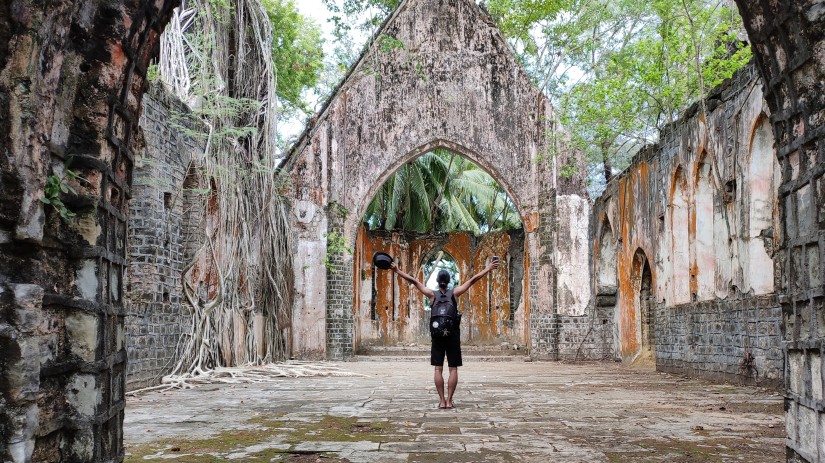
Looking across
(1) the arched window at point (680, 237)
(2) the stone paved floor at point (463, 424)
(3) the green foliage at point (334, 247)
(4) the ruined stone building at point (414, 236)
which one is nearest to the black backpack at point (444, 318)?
(2) the stone paved floor at point (463, 424)

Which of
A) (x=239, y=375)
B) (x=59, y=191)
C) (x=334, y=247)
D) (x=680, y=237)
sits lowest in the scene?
(x=239, y=375)

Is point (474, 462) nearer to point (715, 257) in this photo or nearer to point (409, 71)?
point (715, 257)

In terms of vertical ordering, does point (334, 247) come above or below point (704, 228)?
above

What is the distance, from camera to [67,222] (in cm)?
295

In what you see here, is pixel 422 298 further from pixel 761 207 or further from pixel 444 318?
pixel 444 318

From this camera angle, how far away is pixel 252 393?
8453 millimetres

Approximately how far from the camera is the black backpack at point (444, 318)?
6.58 metres

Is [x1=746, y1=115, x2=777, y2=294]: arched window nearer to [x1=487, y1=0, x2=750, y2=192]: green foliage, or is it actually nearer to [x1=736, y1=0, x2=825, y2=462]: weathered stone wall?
[x1=487, y1=0, x2=750, y2=192]: green foliage

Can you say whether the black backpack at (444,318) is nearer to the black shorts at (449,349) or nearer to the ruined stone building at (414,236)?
the black shorts at (449,349)

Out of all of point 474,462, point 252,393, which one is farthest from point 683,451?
point 252,393

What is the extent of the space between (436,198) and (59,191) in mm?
20866

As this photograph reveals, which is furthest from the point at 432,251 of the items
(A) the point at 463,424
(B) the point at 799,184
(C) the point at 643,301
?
(B) the point at 799,184

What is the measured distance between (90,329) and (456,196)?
73.1 ft

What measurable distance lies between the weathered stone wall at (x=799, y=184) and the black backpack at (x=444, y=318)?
3355 mm
